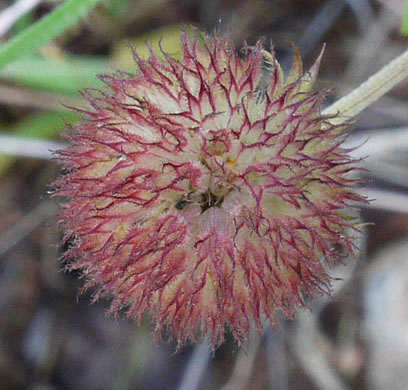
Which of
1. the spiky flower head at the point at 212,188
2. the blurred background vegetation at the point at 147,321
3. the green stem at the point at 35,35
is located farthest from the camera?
the blurred background vegetation at the point at 147,321

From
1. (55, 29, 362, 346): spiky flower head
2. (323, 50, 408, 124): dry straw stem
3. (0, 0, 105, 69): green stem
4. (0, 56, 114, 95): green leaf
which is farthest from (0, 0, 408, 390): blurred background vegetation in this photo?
(55, 29, 362, 346): spiky flower head

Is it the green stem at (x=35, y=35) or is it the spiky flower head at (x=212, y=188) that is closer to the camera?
the spiky flower head at (x=212, y=188)

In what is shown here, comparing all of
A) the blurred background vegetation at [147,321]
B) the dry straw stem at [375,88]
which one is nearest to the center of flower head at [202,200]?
the dry straw stem at [375,88]

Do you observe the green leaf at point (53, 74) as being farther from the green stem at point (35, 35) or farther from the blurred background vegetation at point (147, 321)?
the green stem at point (35, 35)

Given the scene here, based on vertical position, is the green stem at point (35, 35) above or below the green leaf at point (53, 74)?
below

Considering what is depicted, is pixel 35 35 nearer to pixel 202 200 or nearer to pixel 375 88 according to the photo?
pixel 202 200

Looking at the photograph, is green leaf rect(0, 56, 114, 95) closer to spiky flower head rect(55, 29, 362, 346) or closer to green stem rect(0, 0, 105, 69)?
green stem rect(0, 0, 105, 69)

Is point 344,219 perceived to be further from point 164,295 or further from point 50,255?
point 50,255

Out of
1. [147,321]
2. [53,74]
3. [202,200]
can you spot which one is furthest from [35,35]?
[147,321]
